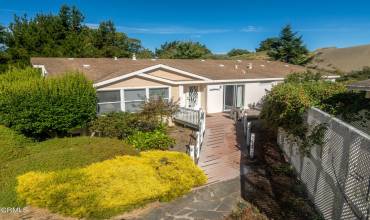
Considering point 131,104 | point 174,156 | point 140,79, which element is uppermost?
point 140,79

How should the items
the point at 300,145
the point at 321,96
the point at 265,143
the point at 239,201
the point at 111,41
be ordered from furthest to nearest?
the point at 111,41
the point at 265,143
the point at 321,96
the point at 300,145
the point at 239,201

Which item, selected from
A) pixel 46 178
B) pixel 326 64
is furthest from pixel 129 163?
pixel 326 64

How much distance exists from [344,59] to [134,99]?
47082mm

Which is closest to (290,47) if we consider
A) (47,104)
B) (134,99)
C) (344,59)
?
(344,59)

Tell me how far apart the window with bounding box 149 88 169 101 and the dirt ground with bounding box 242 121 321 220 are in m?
6.83

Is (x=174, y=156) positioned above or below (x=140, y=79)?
below

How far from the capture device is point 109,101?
50.7 feet

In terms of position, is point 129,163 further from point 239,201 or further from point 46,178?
point 239,201

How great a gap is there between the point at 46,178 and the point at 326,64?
51398 mm

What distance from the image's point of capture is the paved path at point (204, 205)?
7910 millimetres

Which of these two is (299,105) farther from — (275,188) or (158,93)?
(158,93)

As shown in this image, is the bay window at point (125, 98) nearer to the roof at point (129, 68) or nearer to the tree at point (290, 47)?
the roof at point (129, 68)

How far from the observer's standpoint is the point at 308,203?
7.99m


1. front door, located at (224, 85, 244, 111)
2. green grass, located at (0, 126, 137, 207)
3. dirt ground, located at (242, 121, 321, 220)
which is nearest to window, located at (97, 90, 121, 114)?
green grass, located at (0, 126, 137, 207)
